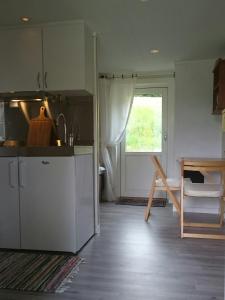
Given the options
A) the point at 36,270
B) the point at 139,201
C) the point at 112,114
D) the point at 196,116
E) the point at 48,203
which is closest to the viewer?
the point at 36,270

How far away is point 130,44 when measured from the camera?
3318mm

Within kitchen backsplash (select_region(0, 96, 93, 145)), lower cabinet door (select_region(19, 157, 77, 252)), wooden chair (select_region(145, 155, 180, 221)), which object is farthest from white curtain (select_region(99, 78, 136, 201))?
Result: lower cabinet door (select_region(19, 157, 77, 252))

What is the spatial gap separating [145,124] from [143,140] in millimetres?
271

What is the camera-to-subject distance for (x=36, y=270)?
2.19 meters

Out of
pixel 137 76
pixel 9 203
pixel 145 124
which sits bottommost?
pixel 9 203

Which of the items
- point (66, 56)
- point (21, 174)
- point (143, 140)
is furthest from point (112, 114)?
point (21, 174)

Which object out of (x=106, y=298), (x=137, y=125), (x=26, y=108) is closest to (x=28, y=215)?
(x=106, y=298)

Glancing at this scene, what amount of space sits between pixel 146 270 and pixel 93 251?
58cm

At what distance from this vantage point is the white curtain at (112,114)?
4605mm

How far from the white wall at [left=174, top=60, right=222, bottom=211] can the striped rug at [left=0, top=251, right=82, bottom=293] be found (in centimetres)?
226

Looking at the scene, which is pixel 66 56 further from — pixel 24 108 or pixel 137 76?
pixel 137 76

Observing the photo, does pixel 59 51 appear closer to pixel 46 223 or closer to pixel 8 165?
pixel 8 165

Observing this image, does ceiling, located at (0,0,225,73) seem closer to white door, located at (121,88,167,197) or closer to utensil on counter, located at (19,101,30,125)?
utensil on counter, located at (19,101,30,125)

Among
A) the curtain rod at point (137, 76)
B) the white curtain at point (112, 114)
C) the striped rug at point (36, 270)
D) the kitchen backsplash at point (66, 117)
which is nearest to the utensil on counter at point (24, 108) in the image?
the kitchen backsplash at point (66, 117)
